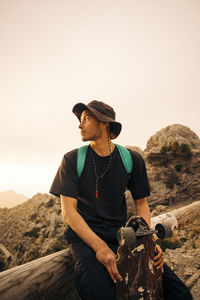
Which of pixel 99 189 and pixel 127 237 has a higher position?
pixel 99 189

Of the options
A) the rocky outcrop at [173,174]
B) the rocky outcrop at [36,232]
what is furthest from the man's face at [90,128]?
the rocky outcrop at [173,174]

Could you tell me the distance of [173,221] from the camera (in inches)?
107

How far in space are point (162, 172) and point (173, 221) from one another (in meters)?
23.5

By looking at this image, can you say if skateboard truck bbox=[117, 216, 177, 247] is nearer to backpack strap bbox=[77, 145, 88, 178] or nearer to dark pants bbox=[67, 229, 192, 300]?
dark pants bbox=[67, 229, 192, 300]

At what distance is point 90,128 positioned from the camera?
9.00 ft

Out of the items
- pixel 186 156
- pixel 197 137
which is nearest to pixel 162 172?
pixel 186 156

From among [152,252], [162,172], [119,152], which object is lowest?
[162,172]

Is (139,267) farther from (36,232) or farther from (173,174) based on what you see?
(36,232)

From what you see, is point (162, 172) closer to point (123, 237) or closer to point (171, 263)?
point (171, 263)

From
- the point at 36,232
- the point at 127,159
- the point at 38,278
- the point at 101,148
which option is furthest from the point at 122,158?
the point at 36,232

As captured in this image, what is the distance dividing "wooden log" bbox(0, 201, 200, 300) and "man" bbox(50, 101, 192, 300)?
0.36 m

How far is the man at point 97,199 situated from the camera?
1.86m

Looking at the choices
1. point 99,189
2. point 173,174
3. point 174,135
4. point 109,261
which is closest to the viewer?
point 109,261

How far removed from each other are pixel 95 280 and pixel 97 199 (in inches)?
38.9
